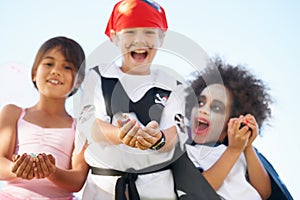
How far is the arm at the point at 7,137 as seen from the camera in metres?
1.14

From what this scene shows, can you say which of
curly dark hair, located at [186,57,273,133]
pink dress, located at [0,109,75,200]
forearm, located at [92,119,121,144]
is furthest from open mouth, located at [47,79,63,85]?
curly dark hair, located at [186,57,273,133]

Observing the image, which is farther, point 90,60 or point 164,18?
point 164,18

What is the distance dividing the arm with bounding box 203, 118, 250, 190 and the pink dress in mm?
339

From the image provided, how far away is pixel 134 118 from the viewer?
3.57 ft

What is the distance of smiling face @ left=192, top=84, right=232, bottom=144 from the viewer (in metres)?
1.27

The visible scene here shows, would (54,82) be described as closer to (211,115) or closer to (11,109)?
(11,109)

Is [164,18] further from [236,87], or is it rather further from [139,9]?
[236,87]

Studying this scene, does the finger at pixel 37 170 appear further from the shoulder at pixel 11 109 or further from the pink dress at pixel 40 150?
the shoulder at pixel 11 109

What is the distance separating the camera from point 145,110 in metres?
1.12

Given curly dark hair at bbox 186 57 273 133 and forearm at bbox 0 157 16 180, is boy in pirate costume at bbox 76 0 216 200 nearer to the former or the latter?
forearm at bbox 0 157 16 180

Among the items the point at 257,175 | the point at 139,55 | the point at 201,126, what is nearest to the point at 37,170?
the point at 139,55

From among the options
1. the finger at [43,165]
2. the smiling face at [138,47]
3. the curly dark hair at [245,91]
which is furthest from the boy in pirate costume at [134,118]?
the curly dark hair at [245,91]

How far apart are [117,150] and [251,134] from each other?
0.35 metres

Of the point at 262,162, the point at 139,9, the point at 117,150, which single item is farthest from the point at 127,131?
the point at 262,162
